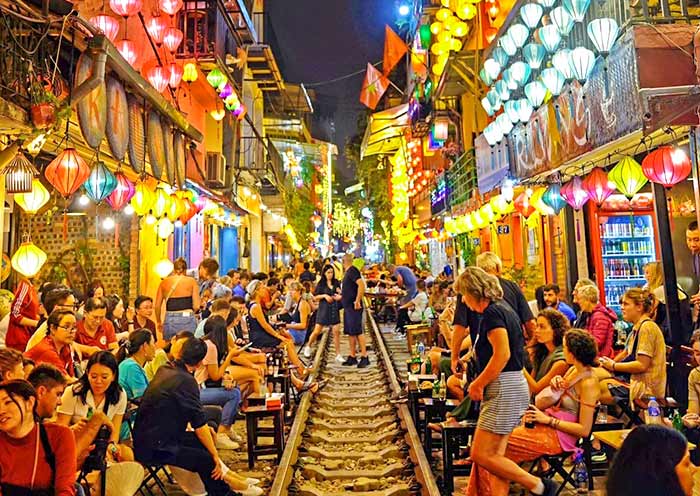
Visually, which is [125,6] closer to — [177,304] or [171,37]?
[171,37]

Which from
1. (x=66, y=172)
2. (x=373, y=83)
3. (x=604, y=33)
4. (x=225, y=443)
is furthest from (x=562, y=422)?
(x=373, y=83)

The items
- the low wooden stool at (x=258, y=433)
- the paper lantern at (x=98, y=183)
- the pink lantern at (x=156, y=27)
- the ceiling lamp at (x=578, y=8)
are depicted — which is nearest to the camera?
the low wooden stool at (x=258, y=433)

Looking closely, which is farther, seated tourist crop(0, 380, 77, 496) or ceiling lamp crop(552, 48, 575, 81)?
ceiling lamp crop(552, 48, 575, 81)

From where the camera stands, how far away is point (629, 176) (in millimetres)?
7328

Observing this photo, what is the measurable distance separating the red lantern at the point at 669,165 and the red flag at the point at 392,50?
22158 millimetres

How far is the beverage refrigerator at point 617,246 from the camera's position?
40.2 ft

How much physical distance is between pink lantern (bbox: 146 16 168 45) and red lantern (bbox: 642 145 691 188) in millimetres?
11695

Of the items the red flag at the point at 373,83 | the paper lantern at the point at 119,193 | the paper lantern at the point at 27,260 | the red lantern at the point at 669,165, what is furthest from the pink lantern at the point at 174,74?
the red flag at the point at 373,83

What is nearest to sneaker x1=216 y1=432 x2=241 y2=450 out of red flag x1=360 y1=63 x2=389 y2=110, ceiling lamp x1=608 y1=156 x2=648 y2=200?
ceiling lamp x1=608 y1=156 x2=648 y2=200

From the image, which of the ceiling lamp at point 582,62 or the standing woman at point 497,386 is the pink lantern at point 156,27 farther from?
the standing woman at point 497,386

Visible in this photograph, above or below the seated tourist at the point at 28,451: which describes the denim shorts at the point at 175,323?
above

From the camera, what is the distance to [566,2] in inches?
345

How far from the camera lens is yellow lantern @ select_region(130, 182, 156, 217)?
999cm

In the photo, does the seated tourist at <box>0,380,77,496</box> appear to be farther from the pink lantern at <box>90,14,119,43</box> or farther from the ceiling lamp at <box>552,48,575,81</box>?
the ceiling lamp at <box>552,48,575,81</box>
